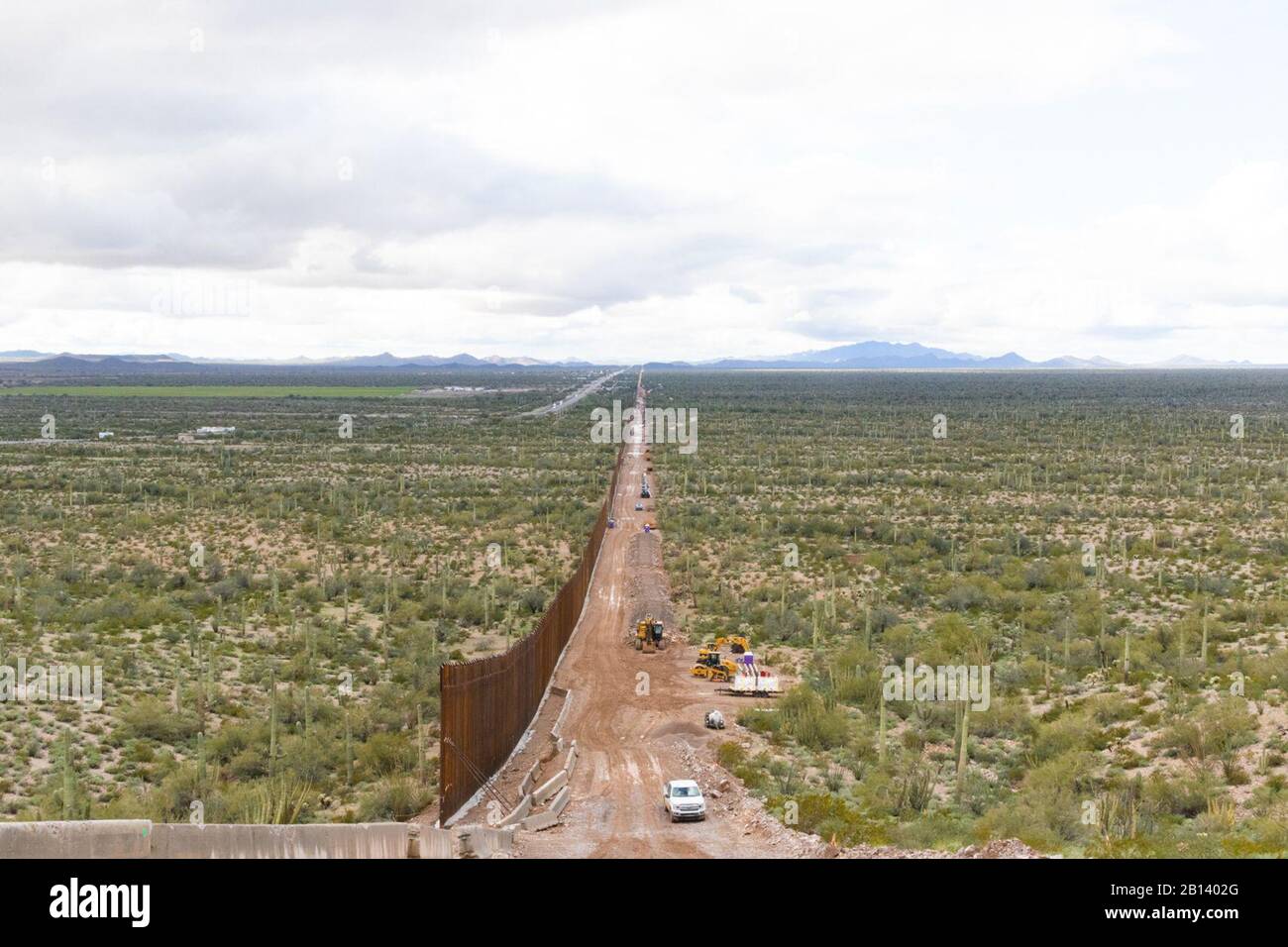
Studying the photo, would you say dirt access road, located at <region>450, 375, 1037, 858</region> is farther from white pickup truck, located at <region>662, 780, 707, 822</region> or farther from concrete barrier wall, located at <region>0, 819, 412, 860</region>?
concrete barrier wall, located at <region>0, 819, 412, 860</region>

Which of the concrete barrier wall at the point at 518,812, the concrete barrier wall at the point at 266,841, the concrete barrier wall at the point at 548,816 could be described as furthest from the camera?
the concrete barrier wall at the point at 548,816

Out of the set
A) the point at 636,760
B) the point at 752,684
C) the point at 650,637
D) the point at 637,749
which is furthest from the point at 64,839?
the point at 650,637

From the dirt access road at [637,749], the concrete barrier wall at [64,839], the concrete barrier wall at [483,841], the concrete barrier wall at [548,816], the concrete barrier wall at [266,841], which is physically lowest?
the dirt access road at [637,749]

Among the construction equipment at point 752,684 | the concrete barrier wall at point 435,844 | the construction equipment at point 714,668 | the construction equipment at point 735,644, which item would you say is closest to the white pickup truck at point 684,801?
the concrete barrier wall at point 435,844

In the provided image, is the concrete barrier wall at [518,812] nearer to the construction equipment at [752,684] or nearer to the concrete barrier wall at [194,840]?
the concrete barrier wall at [194,840]

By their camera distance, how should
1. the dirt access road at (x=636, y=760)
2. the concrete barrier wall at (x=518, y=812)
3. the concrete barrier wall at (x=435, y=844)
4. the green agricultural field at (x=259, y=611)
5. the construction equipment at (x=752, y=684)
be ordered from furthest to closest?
the construction equipment at (x=752, y=684), the green agricultural field at (x=259, y=611), the concrete barrier wall at (x=518, y=812), the dirt access road at (x=636, y=760), the concrete barrier wall at (x=435, y=844)

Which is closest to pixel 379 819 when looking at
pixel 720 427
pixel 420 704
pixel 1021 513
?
pixel 420 704

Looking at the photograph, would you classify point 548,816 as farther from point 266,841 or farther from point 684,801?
point 266,841

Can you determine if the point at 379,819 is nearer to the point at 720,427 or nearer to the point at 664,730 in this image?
the point at 664,730
